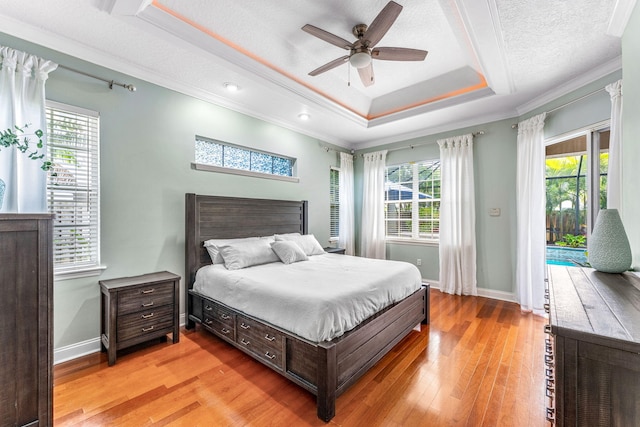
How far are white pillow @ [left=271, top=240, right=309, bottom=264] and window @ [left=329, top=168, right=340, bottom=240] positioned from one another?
1871 millimetres

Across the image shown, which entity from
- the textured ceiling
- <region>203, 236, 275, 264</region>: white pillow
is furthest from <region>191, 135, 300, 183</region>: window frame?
<region>203, 236, 275, 264</region>: white pillow

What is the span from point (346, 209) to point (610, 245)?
3.95 m

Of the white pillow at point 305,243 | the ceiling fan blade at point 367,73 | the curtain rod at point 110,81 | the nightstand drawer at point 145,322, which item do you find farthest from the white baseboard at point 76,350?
the ceiling fan blade at point 367,73

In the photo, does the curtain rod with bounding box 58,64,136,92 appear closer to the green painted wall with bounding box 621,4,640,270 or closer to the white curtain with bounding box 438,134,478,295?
the green painted wall with bounding box 621,4,640,270

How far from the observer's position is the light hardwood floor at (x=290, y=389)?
5.46 ft

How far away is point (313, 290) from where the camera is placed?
2.05m

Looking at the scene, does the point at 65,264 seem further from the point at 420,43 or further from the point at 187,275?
the point at 420,43

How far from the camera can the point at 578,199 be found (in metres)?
3.75

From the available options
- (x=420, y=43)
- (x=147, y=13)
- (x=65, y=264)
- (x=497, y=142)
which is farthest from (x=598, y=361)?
(x=497, y=142)

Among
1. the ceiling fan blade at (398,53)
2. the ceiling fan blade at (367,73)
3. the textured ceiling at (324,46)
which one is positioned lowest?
the ceiling fan blade at (367,73)

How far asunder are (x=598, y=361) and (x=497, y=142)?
13.0 feet

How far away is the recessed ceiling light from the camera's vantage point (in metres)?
3.05

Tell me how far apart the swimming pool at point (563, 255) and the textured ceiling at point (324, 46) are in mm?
2198

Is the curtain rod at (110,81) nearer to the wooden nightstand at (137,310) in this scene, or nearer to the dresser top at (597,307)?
the wooden nightstand at (137,310)
